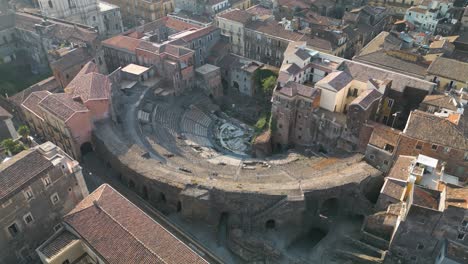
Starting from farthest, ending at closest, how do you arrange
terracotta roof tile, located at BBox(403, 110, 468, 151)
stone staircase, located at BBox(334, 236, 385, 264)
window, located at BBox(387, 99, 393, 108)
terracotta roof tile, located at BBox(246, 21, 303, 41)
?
terracotta roof tile, located at BBox(246, 21, 303, 41) → window, located at BBox(387, 99, 393, 108) → terracotta roof tile, located at BBox(403, 110, 468, 151) → stone staircase, located at BBox(334, 236, 385, 264)

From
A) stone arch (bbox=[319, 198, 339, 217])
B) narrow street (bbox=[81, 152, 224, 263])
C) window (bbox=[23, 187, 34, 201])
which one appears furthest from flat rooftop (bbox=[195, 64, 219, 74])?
window (bbox=[23, 187, 34, 201])

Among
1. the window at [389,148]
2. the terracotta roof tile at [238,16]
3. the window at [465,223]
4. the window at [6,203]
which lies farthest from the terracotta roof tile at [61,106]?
the window at [465,223]

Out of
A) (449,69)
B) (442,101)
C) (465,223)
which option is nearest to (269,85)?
(442,101)

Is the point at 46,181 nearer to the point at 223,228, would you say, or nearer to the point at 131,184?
the point at 131,184

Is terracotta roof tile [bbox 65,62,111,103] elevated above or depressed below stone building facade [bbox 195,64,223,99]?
above

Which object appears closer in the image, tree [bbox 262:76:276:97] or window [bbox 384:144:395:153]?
window [bbox 384:144:395:153]

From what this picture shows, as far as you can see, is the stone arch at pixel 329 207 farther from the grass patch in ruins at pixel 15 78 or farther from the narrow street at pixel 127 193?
the grass patch in ruins at pixel 15 78

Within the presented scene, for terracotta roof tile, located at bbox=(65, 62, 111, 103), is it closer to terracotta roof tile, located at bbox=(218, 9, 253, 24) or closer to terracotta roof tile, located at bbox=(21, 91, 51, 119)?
terracotta roof tile, located at bbox=(21, 91, 51, 119)

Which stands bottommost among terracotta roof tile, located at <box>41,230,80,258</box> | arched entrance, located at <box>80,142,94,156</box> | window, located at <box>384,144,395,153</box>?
arched entrance, located at <box>80,142,94,156</box>
